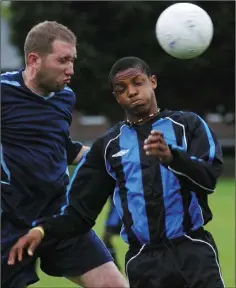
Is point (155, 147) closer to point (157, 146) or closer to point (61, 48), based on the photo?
point (157, 146)

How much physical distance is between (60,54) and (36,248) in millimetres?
1340

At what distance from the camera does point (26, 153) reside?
5543 millimetres

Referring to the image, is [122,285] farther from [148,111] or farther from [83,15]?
[83,15]

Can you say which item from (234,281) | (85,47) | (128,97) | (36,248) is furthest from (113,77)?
(85,47)

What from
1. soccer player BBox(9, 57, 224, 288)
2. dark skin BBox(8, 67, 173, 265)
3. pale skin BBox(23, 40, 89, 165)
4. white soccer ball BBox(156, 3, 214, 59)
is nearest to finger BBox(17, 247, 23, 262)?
dark skin BBox(8, 67, 173, 265)

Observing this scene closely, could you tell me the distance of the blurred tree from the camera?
2789 centimetres

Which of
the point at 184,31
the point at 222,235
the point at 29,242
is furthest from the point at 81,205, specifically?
the point at 222,235

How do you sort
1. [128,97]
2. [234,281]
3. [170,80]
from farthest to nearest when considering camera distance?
1. [170,80]
2. [234,281]
3. [128,97]

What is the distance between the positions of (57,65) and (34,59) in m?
0.19

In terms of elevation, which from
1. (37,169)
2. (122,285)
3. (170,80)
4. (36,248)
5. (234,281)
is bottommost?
(170,80)

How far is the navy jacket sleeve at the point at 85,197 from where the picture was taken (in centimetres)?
512

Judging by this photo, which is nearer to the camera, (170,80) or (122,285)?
(122,285)

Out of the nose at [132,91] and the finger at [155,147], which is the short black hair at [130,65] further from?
the finger at [155,147]

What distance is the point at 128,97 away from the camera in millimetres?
4914
